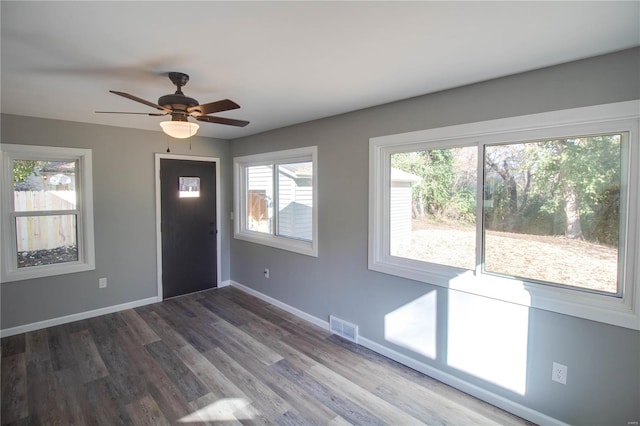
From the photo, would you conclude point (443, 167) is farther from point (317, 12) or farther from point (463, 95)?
point (317, 12)

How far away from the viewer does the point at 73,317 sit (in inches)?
148

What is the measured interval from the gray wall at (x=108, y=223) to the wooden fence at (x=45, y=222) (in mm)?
275

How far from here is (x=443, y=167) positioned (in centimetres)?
267

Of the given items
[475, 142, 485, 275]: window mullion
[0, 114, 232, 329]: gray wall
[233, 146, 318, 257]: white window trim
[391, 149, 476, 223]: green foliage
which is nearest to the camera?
[475, 142, 485, 275]: window mullion

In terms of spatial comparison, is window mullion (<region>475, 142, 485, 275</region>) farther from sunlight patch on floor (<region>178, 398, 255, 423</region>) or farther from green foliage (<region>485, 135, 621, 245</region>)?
sunlight patch on floor (<region>178, 398, 255, 423</region>)

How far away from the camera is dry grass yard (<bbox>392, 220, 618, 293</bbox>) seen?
1.98 m

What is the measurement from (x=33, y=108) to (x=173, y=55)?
7.49 feet

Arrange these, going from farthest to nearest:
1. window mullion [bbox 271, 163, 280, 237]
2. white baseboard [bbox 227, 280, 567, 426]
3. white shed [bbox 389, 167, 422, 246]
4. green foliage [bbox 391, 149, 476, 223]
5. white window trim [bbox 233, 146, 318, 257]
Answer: window mullion [bbox 271, 163, 280, 237] < white window trim [bbox 233, 146, 318, 257] < white shed [bbox 389, 167, 422, 246] < green foliage [bbox 391, 149, 476, 223] < white baseboard [bbox 227, 280, 567, 426]

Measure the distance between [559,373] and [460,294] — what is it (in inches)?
29.6

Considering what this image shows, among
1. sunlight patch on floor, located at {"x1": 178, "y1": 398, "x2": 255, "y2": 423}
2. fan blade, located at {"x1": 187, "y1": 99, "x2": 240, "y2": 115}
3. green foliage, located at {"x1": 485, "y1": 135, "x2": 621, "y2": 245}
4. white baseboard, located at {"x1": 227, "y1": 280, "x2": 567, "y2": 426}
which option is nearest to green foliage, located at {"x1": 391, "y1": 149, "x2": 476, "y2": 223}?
green foliage, located at {"x1": 485, "y1": 135, "x2": 621, "y2": 245}

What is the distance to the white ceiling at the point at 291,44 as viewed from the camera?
1441 mm

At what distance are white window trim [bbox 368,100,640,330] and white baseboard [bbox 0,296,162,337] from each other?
326 centimetres

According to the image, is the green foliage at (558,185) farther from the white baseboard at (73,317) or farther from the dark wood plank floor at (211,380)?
the white baseboard at (73,317)

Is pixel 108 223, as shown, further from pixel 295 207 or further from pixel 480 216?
pixel 480 216
